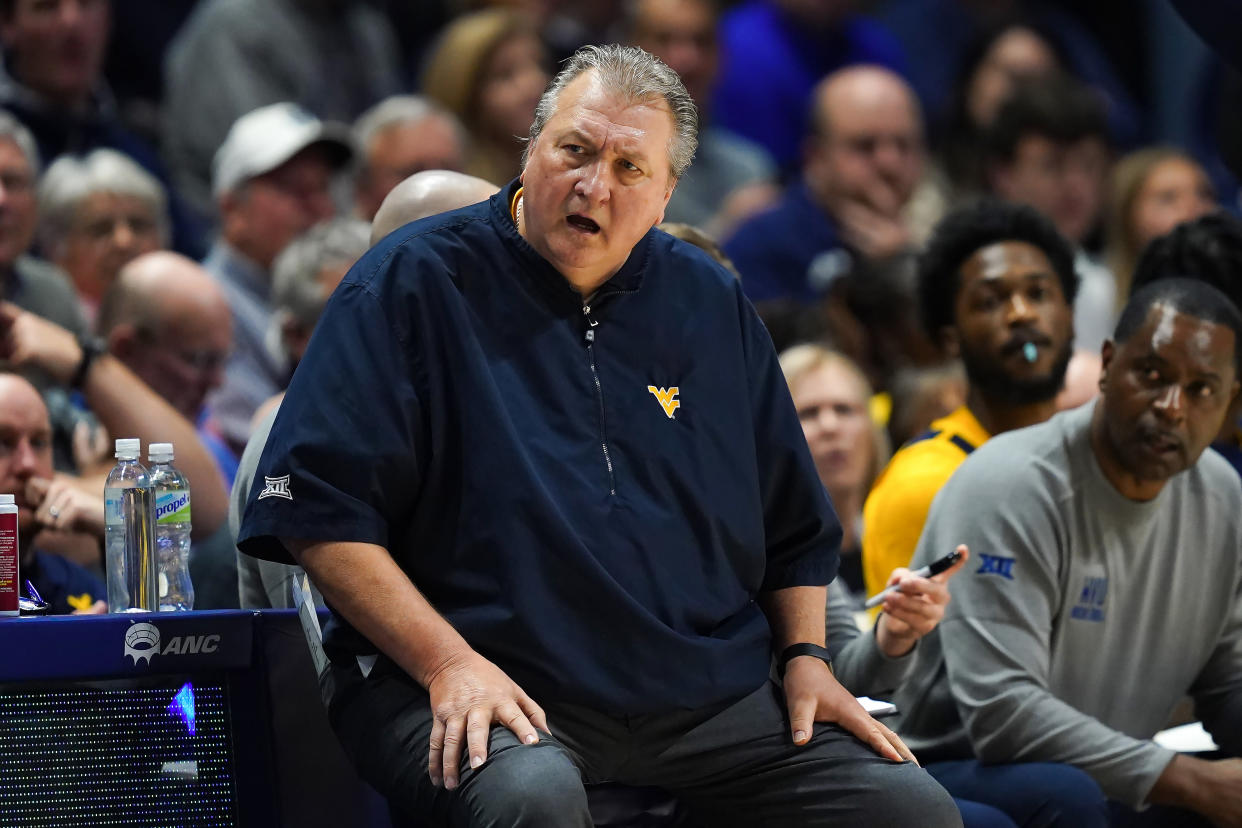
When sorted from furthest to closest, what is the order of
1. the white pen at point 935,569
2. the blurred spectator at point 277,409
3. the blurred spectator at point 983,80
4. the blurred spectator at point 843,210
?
1. the blurred spectator at point 983,80
2. the blurred spectator at point 843,210
3. the blurred spectator at point 277,409
4. the white pen at point 935,569

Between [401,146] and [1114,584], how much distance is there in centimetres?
336

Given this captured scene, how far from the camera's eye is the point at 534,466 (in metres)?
2.94

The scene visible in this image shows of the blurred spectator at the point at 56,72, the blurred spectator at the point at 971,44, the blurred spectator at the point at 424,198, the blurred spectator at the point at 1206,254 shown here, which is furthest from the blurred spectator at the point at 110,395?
the blurred spectator at the point at 971,44

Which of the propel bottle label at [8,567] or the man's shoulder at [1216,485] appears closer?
the propel bottle label at [8,567]

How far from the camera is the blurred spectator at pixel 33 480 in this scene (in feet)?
12.0

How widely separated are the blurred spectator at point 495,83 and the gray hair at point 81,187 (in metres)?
1.34

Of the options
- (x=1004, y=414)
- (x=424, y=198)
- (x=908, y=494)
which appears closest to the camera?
(x=424, y=198)

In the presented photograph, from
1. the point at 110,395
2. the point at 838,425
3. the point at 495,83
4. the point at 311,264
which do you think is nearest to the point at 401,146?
the point at 495,83

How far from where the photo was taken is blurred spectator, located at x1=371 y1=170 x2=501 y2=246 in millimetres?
3680

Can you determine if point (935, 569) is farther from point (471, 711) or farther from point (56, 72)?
point (56, 72)

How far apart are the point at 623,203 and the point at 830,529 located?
2.26ft

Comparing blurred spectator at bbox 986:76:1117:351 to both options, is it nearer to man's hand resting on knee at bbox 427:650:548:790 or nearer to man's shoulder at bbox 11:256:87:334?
man's shoulder at bbox 11:256:87:334

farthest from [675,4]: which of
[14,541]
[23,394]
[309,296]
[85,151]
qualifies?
[14,541]

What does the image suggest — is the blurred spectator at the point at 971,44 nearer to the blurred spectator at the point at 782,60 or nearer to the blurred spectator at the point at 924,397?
the blurred spectator at the point at 782,60
